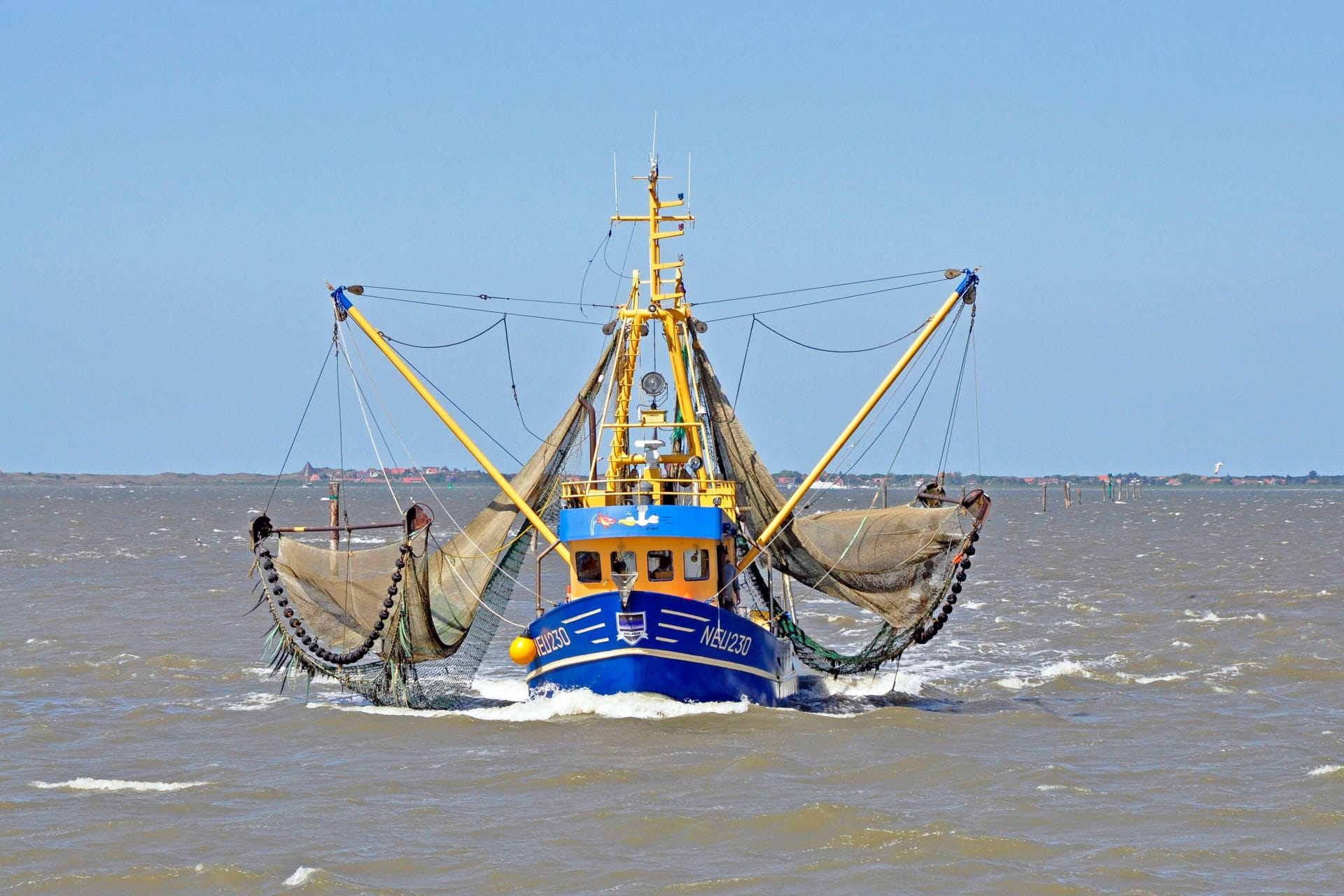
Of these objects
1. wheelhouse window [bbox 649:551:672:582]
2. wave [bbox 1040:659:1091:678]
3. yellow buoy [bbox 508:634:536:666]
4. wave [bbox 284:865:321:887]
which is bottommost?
wave [bbox 284:865:321:887]

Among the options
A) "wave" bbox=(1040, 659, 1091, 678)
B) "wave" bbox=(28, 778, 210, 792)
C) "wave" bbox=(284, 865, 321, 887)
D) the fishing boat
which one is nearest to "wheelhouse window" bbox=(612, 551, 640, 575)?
→ the fishing boat

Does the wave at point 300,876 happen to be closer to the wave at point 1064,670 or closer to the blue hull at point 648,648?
the blue hull at point 648,648

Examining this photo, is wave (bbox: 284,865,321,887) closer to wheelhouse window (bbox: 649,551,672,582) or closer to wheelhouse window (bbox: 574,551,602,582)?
wheelhouse window (bbox: 574,551,602,582)

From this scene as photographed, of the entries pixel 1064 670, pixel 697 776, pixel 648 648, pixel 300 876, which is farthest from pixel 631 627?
pixel 1064 670

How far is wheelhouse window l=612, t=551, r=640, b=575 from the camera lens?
23.3 m

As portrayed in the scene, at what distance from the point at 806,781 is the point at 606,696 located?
4357 millimetres

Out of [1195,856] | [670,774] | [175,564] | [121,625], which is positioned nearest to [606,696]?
[670,774]

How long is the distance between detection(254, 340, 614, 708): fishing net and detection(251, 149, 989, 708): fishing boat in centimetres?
3

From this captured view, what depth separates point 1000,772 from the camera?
1925cm

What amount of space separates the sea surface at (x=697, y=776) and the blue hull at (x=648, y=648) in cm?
36

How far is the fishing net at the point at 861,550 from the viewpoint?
24516 mm

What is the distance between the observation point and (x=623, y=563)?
77.0ft

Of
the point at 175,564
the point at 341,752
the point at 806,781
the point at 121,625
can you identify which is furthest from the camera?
the point at 175,564

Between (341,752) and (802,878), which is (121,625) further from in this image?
(802,878)
